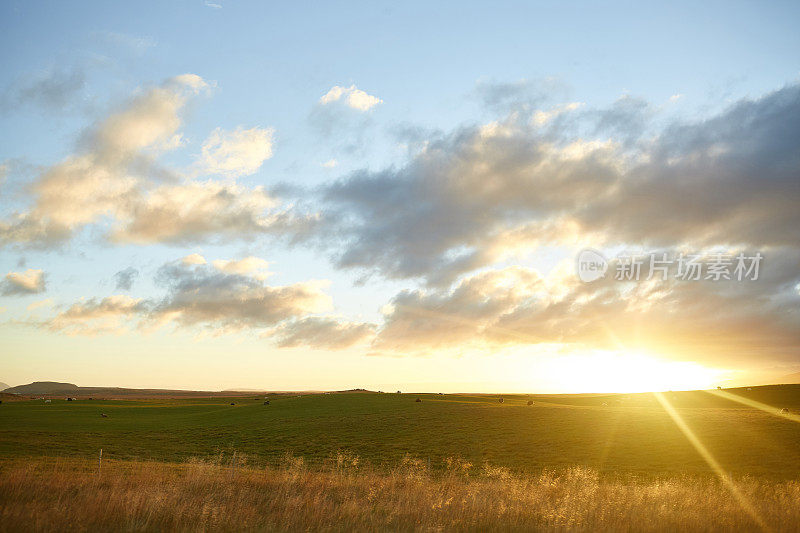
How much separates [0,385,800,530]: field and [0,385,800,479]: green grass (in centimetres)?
24

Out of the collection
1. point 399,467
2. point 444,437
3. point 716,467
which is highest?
point 399,467

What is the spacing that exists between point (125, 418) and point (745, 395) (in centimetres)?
13676

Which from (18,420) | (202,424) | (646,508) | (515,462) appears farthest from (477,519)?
(18,420)

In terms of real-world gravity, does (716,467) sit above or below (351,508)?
below

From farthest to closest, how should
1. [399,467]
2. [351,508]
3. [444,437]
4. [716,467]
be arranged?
[444,437]
[716,467]
[399,467]
[351,508]

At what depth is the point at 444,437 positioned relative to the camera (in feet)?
185

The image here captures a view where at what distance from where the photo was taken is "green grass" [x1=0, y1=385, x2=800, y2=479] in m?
42.5

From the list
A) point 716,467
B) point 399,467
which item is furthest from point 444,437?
point 716,467

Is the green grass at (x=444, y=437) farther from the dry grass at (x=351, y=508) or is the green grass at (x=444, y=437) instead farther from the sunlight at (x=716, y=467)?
the dry grass at (x=351, y=508)

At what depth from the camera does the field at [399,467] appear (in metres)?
13.8

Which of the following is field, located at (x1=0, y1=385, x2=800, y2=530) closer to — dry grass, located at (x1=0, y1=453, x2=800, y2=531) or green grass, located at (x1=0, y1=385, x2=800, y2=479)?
dry grass, located at (x1=0, y1=453, x2=800, y2=531)

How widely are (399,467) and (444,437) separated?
21.6 meters

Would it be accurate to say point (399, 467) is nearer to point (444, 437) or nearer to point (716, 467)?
point (444, 437)

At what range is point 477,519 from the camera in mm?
13891
